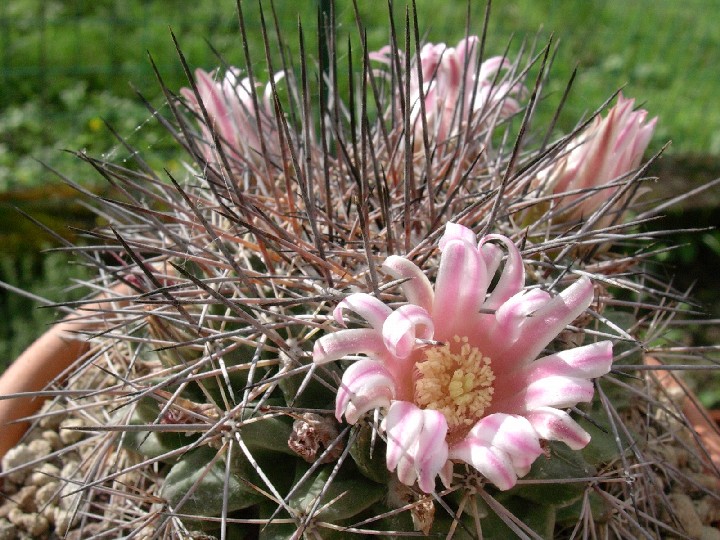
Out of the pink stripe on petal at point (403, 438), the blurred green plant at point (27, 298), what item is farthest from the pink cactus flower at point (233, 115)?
the blurred green plant at point (27, 298)

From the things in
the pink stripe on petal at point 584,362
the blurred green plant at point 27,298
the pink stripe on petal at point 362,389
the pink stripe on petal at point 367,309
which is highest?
the pink stripe on petal at point 367,309

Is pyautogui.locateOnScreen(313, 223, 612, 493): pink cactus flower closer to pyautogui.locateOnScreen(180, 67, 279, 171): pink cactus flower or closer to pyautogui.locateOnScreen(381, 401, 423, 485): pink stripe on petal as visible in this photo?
pyautogui.locateOnScreen(381, 401, 423, 485): pink stripe on petal

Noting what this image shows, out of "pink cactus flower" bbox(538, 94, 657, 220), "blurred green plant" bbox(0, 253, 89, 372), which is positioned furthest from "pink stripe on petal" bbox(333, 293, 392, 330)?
"blurred green plant" bbox(0, 253, 89, 372)

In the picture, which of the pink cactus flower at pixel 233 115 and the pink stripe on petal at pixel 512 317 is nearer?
the pink stripe on petal at pixel 512 317

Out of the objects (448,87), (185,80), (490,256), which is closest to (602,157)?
(448,87)

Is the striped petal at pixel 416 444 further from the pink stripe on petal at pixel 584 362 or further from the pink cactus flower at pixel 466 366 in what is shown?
the pink stripe on petal at pixel 584 362

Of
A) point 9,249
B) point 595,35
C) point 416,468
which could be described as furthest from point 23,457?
point 595,35

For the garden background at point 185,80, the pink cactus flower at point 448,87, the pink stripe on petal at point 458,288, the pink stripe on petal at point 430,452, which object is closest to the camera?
the pink stripe on petal at point 430,452
